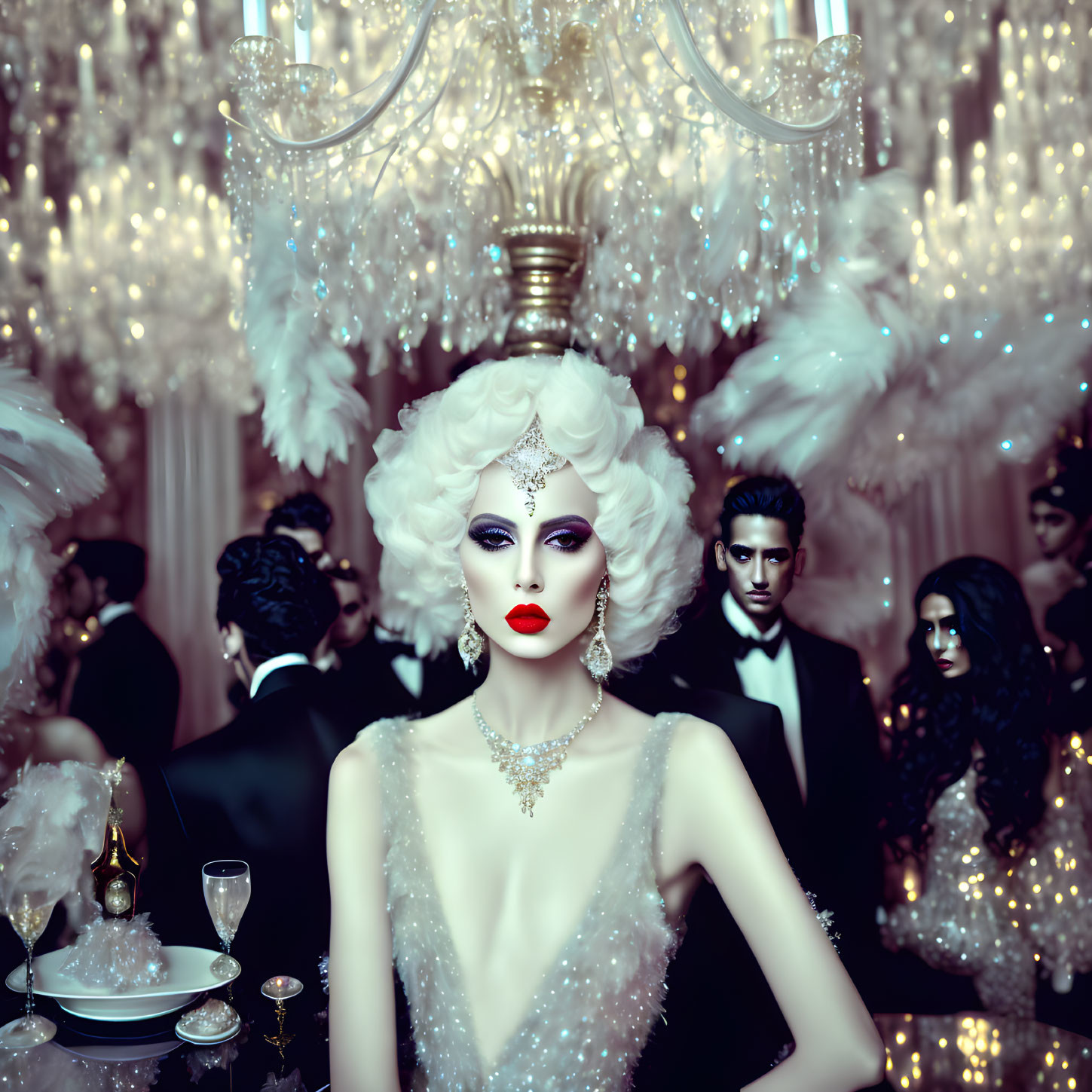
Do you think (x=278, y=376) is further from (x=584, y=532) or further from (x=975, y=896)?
(x=975, y=896)

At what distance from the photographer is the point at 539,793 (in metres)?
1.77

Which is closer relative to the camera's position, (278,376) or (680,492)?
(680,492)

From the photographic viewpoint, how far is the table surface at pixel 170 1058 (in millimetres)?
1723

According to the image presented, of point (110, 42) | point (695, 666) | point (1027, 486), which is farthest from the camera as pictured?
point (1027, 486)

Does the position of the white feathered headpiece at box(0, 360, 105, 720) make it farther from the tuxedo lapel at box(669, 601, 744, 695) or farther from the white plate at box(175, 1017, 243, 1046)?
the tuxedo lapel at box(669, 601, 744, 695)

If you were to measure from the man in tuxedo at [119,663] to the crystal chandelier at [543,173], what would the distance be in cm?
81

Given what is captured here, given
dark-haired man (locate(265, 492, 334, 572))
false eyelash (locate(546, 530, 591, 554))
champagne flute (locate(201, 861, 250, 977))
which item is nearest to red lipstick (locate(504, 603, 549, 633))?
false eyelash (locate(546, 530, 591, 554))

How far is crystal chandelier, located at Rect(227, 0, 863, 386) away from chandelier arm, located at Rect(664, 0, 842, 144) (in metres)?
0.04

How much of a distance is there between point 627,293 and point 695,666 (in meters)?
1.03

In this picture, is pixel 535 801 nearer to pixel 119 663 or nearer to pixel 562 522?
pixel 562 522

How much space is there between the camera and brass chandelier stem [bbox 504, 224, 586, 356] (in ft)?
8.82

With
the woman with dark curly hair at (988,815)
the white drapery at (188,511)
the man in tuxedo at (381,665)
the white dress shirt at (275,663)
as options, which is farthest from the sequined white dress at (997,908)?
the white drapery at (188,511)

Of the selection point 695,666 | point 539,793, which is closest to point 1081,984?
point 695,666

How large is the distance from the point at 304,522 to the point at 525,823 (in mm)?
1462
